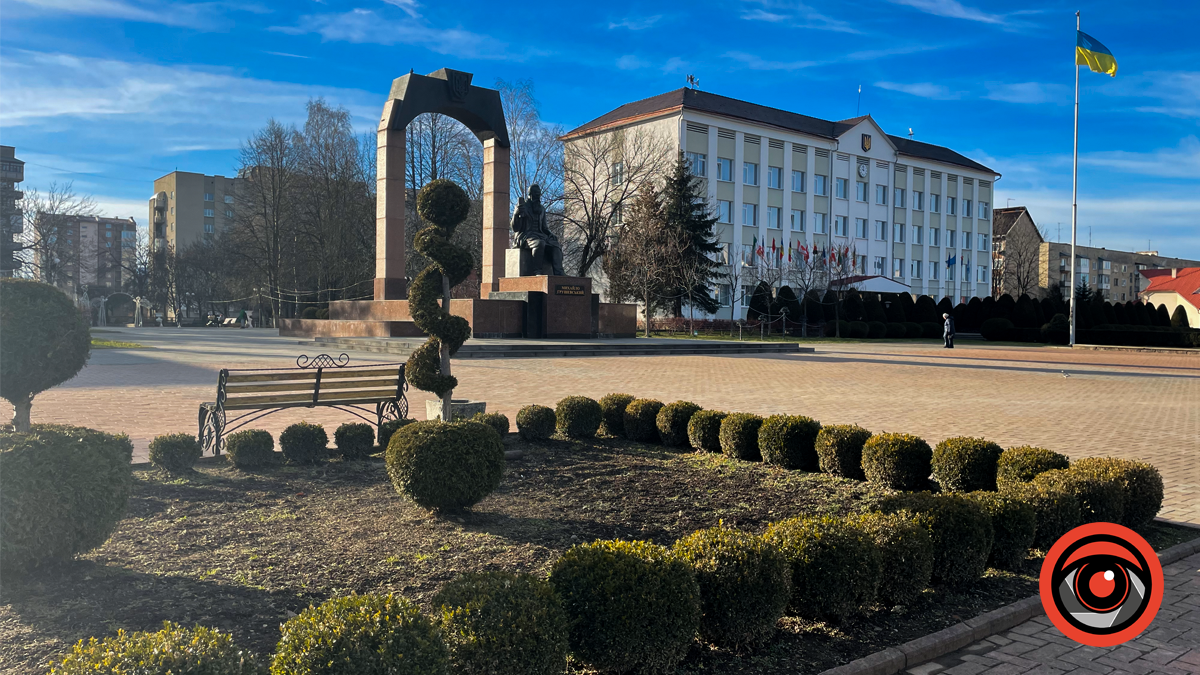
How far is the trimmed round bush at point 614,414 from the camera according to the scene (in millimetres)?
9070

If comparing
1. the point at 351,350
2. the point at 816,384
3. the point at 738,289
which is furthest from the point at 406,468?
the point at 738,289

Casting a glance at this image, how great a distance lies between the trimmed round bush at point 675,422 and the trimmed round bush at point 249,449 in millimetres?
3995

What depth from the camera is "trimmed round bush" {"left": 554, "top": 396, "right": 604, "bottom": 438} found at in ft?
29.0

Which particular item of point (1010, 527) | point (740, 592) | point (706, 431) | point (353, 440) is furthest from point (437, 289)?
point (1010, 527)

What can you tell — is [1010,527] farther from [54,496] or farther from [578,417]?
[54,496]

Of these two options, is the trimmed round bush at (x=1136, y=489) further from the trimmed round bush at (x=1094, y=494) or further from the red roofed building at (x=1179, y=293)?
the red roofed building at (x=1179, y=293)

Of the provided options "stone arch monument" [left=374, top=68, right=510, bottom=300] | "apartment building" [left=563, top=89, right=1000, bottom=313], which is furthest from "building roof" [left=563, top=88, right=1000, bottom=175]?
"stone arch monument" [left=374, top=68, right=510, bottom=300]

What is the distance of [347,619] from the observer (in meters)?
2.70

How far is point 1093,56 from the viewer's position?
31.9 meters

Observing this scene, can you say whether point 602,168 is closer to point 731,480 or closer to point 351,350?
point 351,350

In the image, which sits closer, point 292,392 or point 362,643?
point 362,643

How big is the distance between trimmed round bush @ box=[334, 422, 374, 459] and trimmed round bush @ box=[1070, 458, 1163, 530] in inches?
240

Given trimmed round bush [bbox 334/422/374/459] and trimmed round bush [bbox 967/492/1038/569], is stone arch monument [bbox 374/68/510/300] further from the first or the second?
trimmed round bush [bbox 967/492/1038/569]

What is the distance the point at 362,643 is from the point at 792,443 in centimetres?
561
